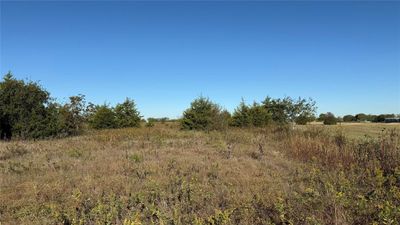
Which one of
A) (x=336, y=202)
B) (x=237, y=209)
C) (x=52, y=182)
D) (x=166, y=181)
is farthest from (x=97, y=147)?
(x=336, y=202)

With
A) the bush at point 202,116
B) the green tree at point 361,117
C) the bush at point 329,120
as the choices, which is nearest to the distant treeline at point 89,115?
the bush at point 202,116

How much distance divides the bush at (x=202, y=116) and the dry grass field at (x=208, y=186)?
47.4ft

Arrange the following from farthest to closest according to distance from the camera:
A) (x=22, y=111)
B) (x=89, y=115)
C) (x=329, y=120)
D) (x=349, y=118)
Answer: (x=349, y=118) < (x=329, y=120) < (x=89, y=115) < (x=22, y=111)

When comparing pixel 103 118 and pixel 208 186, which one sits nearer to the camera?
pixel 208 186

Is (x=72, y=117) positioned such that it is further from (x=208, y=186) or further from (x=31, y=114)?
(x=208, y=186)

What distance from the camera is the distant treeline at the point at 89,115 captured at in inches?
764

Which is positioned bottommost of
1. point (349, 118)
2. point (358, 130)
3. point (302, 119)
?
point (358, 130)

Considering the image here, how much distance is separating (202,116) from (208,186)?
20.1m

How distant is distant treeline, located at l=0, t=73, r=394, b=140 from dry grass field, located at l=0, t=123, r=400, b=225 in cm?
894

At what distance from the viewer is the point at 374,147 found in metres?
8.94

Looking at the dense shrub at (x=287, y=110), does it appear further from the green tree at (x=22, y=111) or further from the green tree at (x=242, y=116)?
the green tree at (x=22, y=111)

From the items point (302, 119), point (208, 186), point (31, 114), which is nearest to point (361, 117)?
point (302, 119)

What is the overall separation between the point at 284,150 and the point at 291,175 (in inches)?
168

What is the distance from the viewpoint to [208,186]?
6418mm
